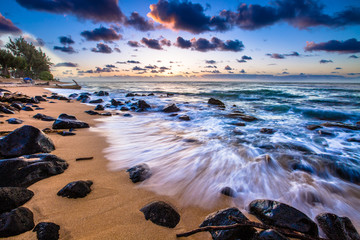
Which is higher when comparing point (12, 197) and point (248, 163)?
point (12, 197)

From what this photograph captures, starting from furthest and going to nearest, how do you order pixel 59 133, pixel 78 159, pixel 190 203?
1. pixel 59 133
2. pixel 78 159
3. pixel 190 203

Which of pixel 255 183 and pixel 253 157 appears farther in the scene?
pixel 253 157

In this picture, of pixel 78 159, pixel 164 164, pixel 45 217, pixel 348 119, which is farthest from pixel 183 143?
pixel 348 119

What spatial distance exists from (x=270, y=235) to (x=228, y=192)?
112 centimetres

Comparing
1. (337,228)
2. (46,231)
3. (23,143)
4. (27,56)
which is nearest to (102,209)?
(46,231)

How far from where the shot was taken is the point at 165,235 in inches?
67.8

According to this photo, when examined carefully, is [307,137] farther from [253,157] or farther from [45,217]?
[45,217]

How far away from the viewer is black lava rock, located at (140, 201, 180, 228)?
1.83 m

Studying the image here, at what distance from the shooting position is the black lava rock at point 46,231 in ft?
4.96

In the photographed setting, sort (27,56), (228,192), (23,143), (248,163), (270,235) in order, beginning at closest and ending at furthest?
(270,235) → (228,192) → (23,143) → (248,163) → (27,56)

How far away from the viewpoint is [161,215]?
1.88m

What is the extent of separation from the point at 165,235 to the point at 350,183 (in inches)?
149

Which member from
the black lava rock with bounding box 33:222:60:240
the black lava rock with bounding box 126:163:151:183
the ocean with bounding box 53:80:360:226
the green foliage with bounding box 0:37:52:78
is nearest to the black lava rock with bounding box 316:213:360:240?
the ocean with bounding box 53:80:360:226

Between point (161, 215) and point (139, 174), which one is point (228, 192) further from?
point (139, 174)
